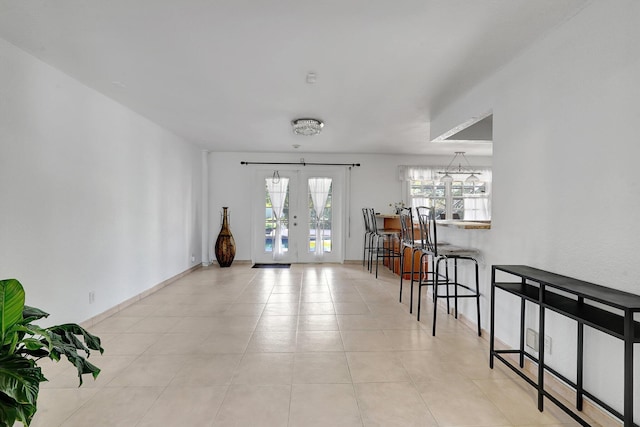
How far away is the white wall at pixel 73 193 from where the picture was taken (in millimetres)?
2393

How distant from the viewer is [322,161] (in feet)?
22.4

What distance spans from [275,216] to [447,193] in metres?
3.73

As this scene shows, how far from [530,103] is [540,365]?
1.78m

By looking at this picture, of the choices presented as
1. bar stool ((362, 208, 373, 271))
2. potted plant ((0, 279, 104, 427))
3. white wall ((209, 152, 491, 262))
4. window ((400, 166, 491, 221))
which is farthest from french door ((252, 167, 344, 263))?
potted plant ((0, 279, 104, 427))

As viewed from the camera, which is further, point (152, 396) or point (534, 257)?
point (534, 257)

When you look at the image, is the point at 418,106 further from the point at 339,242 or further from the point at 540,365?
the point at 339,242

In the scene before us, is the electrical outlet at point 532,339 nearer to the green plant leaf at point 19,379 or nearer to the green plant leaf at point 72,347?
the green plant leaf at point 72,347

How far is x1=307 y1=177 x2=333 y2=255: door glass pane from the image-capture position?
683cm

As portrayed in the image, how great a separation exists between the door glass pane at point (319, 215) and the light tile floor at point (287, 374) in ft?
9.83

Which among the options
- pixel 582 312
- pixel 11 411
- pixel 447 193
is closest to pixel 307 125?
pixel 582 312

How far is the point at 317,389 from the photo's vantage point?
2.11 metres

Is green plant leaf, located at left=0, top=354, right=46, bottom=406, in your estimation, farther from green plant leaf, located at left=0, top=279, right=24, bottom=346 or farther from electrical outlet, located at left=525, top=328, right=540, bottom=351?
electrical outlet, located at left=525, top=328, right=540, bottom=351

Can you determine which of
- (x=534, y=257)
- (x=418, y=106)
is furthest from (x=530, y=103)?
(x=418, y=106)

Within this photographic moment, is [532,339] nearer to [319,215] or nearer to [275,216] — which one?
[319,215]
